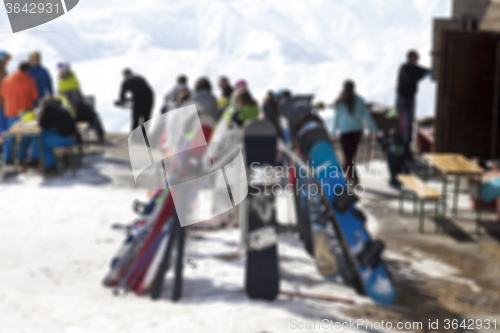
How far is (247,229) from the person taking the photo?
17.6 feet

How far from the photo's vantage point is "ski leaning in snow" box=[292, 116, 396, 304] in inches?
214

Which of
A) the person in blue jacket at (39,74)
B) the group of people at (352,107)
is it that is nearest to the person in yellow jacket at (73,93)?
the person in blue jacket at (39,74)

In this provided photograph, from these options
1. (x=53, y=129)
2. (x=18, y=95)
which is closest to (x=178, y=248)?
(x=53, y=129)

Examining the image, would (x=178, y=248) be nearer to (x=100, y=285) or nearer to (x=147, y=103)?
(x=100, y=285)

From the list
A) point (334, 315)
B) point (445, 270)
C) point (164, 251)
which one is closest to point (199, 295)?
point (164, 251)

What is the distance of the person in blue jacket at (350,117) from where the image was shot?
9.80 metres

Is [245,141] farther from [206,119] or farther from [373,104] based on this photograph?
[373,104]

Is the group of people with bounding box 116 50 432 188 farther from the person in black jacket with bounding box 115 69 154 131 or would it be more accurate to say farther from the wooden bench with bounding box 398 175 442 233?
the wooden bench with bounding box 398 175 442 233

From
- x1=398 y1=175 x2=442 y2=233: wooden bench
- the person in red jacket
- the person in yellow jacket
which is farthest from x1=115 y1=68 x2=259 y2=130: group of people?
x1=398 y1=175 x2=442 y2=233: wooden bench

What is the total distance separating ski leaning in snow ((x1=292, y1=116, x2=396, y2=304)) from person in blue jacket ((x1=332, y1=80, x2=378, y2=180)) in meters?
3.87

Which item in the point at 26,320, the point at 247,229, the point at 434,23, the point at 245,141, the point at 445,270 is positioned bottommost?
the point at 445,270

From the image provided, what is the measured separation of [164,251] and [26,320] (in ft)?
4.50

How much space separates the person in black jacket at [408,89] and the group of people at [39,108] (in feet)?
19.1

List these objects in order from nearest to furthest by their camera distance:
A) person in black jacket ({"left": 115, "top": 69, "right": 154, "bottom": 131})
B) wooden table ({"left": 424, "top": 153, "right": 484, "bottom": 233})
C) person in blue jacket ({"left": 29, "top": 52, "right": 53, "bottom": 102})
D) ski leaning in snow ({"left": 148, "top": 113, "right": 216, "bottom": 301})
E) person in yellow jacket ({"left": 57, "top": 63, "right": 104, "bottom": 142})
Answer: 1. ski leaning in snow ({"left": 148, "top": 113, "right": 216, "bottom": 301})
2. wooden table ({"left": 424, "top": 153, "right": 484, "bottom": 233})
3. person in black jacket ({"left": 115, "top": 69, "right": 154, "bottom": 131})
4. person in blue jacket ({"left": 29, "top": 52, "right": 53, "bottom": 102})
5. person in yellow jacket ({"left": 57, "top": 63, "right": 104, "bottom": 142})
